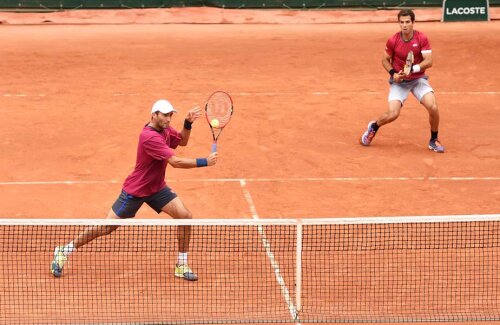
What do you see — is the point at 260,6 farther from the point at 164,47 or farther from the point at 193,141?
the point at 193,141

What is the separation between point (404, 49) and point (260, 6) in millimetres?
16706

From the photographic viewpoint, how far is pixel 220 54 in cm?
2333

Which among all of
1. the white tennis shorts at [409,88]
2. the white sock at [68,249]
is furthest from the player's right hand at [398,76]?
the white sock at [68,249]

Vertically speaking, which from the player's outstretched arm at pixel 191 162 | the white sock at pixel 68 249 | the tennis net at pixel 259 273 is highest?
the player's outstretched arm at pixel 191 162

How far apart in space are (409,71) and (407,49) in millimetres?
424

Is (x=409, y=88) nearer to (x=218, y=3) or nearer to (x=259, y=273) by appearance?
(x=259, y=273)

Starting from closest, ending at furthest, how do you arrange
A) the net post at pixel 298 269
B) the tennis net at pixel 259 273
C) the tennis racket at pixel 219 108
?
the net post at pixel 298 269 < the tennis net at pixel 259 273 < the tennis racket at pixel 219 108

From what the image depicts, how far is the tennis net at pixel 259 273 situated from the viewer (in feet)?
29.1

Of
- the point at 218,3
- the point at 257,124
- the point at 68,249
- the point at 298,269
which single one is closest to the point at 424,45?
the point at 257,124

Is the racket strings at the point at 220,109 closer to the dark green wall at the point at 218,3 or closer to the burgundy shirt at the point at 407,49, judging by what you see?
the burgundy shirt at the point at 407,49

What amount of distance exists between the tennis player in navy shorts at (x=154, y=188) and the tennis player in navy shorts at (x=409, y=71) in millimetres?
5506

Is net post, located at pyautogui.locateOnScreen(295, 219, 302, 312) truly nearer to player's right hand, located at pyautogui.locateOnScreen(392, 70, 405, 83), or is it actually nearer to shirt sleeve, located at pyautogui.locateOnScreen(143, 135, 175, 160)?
shirt sleeve, located at pyautogui.locateOnScreen(143, 135, 175, 160)

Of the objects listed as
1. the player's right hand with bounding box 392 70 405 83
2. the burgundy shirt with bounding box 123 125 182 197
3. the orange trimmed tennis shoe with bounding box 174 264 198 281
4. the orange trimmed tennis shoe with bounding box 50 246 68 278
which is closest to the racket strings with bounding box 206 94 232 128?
the burgundy shirt with bounding box 123 125 182 197

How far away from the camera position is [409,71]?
14117mm
